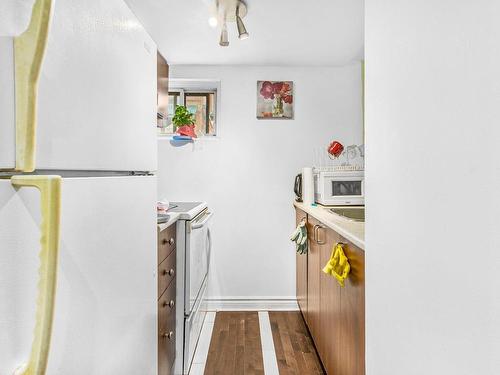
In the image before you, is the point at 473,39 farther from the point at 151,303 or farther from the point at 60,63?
the point at 151,303

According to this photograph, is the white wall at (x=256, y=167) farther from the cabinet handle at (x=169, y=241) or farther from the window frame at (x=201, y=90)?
the cabinet handle at (x=169, y=241)

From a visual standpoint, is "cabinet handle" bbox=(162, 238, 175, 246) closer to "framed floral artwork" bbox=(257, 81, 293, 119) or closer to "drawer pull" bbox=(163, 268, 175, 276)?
"drawer pull" bbox=(163, 268, 175, 276)

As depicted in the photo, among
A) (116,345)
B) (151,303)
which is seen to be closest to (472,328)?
(116,345)

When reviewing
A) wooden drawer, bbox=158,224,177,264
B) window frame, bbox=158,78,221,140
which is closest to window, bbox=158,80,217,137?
window frame, bbox=158,78,221,140

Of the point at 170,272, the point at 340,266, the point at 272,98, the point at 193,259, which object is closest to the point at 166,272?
the point at 170,272

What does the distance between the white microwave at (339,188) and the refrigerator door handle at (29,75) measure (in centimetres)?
244

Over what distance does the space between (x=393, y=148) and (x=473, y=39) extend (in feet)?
1.18

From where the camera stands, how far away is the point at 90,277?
0.63m

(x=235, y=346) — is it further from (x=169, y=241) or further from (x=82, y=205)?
(x=82, y=205)

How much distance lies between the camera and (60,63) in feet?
1.77

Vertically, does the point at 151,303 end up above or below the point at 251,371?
above

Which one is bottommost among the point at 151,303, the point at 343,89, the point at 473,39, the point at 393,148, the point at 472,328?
the point at 151,303

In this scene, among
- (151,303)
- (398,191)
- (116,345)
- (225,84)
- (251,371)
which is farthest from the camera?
(225,84)

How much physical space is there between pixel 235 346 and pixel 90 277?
2.20 meters
